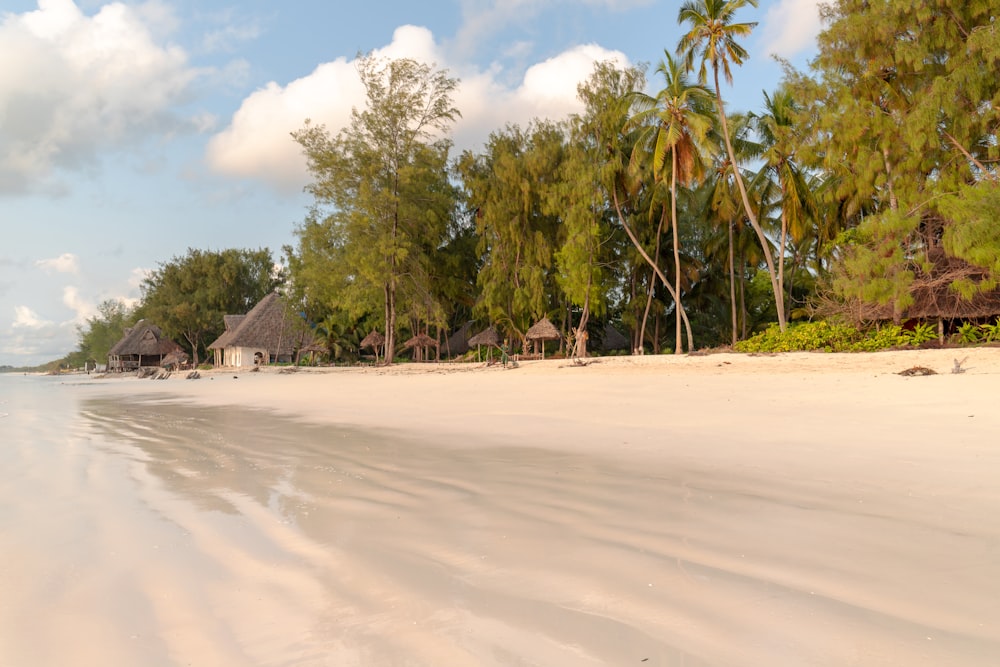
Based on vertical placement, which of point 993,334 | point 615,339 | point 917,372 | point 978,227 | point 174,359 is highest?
point 978,227

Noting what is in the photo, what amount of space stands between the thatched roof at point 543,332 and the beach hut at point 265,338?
18.4 m

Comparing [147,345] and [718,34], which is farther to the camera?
[147,345]

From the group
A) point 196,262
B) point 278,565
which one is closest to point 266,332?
point 196,262

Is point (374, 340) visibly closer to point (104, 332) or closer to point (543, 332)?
point (543, 332)

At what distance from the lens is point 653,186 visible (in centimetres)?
2919

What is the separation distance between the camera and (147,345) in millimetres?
52688

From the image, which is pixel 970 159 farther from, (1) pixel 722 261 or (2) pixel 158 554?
(2) pixel 158 554

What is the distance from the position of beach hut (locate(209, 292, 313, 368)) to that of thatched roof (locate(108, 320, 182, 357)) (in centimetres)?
1255

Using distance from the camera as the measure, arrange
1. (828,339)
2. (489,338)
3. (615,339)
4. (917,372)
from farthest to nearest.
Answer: (615,339), (489,338), (828,339), (917,372)

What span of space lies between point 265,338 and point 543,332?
22548mm

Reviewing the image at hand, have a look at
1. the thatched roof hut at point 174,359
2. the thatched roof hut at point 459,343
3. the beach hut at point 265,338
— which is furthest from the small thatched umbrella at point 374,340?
the thatched roof hut at point 174,359

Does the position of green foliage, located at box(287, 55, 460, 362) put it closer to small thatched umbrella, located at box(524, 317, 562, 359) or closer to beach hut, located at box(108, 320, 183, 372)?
small thatched umbrella, located at box(524, 317, 562, 359)

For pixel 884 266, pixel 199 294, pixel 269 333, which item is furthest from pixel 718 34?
pixel 199 294

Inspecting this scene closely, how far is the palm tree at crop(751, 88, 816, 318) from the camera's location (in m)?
23.9
